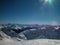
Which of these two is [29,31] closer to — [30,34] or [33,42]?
[30,34]

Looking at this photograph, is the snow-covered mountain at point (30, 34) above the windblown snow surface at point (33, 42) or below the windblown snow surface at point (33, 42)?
above

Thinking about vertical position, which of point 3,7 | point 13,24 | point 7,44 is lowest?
point 7,44

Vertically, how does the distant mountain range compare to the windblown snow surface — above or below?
above

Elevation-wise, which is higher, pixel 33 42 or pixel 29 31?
pixel 29 31

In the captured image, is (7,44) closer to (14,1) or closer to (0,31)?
(0,31)

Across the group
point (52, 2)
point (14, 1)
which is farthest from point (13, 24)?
point (52, 2)

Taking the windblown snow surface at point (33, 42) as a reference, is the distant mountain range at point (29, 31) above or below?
above

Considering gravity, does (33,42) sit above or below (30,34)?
below

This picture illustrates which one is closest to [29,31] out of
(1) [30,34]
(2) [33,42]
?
(1) [30,34]

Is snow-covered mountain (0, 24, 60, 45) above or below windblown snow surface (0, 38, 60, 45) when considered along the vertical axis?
above

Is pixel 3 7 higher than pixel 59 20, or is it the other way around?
pixel 3 7

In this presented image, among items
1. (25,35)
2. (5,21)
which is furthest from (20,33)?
(5,21)
